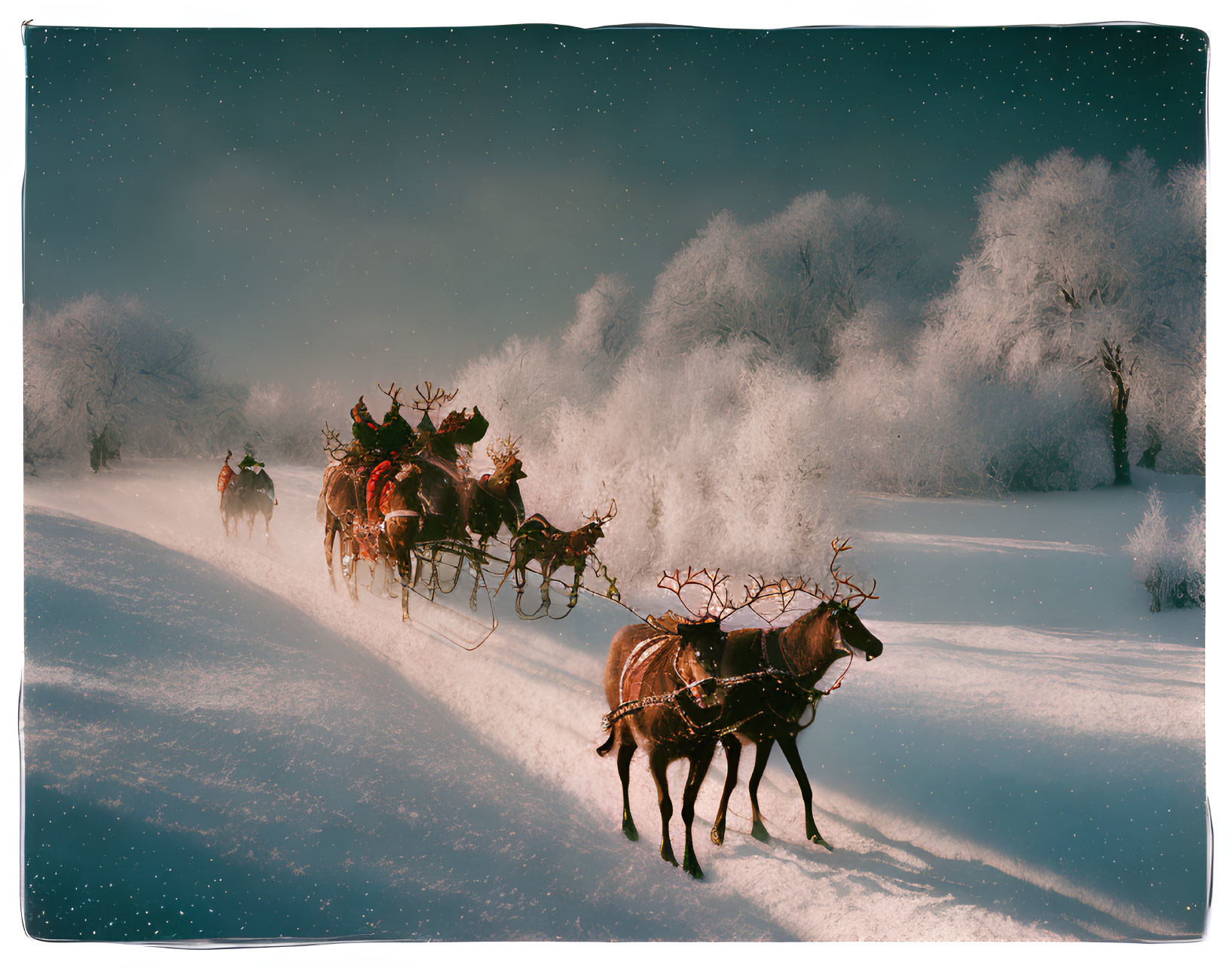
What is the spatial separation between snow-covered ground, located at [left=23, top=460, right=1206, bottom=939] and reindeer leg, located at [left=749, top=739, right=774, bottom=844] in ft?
0.17

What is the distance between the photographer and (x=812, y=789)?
287 cm

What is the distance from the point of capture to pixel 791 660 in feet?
8.34

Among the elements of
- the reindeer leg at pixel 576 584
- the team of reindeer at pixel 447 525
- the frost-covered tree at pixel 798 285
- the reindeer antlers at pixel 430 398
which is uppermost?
the frost-covered tree at pixel 798 285

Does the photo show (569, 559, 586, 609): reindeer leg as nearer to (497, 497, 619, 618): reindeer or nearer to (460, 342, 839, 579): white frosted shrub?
(497, 497, 619, 618): reindeer

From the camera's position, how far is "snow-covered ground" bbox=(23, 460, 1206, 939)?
2836 millimetres

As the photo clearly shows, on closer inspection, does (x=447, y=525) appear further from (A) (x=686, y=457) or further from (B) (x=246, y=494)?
(A) (x=686, y=457)

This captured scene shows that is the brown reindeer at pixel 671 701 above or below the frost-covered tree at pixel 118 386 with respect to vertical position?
below

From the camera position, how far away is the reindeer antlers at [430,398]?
309 cm

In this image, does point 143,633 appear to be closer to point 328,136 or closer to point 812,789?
point 328,136

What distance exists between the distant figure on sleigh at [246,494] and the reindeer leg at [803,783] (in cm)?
232

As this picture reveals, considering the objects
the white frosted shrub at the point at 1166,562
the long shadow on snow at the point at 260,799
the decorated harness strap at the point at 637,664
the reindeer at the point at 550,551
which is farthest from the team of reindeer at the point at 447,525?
the white frosted shrub at the point at 1166,562

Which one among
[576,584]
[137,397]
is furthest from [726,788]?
[137,397]

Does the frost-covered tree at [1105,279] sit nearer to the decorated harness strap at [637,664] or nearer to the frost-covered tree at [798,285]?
the frost-covered tree at [798,285]

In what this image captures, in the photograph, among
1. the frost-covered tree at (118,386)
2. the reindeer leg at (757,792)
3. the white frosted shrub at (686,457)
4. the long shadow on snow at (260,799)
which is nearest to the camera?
the reindeer leg at (757,792)
